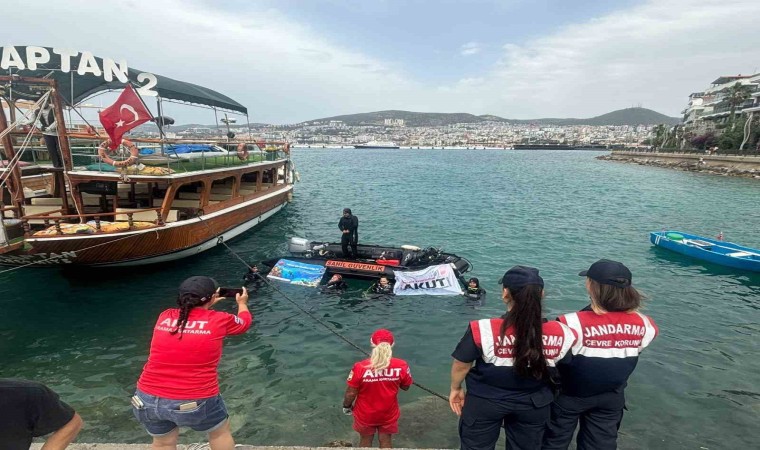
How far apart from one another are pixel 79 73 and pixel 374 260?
1162 centimetres

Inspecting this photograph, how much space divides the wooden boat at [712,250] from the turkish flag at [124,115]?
22.0 m

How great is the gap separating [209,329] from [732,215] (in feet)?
123

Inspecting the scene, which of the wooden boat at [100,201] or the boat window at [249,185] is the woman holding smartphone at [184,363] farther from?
the boat window at [249,185]

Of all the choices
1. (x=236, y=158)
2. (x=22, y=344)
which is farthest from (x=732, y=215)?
(x=22, y=344)

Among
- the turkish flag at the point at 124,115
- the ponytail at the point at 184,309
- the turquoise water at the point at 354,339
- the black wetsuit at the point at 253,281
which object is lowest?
the turquoise water at the point at 354,339

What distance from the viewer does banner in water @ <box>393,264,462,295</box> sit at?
1231 centimetres

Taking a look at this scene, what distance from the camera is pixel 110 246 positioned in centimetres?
1307

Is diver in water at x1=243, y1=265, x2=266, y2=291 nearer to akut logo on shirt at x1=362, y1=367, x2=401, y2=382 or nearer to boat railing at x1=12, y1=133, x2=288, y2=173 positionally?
boat railing at x1=12, y1=133, x2=288, y2=173

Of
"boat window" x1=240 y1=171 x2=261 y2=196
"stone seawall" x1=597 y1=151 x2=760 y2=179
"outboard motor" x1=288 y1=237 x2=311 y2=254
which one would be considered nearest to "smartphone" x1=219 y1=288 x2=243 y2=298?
"outboard motor" x1=288 y1=237 x2=311 y2=254

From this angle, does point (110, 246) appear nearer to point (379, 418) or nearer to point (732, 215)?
point (379, 418)

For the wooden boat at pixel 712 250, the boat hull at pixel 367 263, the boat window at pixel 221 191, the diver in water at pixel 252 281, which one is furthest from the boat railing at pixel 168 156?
the wooden boat at pixel 712 250

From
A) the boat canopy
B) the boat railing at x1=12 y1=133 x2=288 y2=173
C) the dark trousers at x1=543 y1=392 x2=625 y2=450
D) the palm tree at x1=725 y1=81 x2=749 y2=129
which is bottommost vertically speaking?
the dark trousers at x1=543 y1=392 x2=625 y2=450

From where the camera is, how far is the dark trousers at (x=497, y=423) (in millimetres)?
3351

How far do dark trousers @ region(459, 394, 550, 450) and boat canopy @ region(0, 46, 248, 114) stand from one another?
14.5 meters
